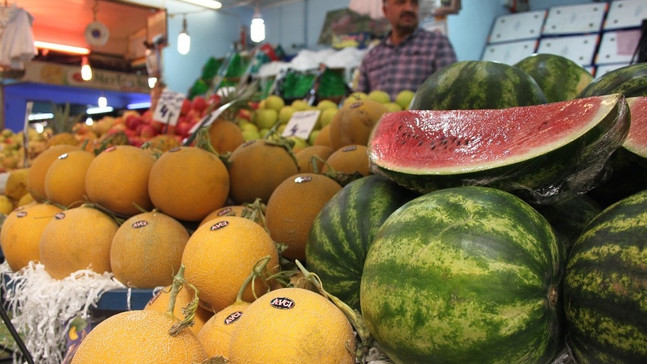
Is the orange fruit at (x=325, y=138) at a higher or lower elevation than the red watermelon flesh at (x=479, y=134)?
lower

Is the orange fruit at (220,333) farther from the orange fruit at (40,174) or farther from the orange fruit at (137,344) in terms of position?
the orange fruit at (40,174)

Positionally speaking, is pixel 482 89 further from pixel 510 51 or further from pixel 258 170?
pixel 510 51

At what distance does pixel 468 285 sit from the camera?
0.77 metres

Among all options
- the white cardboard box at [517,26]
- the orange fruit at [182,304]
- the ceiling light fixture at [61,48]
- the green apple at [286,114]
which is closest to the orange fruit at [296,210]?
the orange fruit at [182,304]

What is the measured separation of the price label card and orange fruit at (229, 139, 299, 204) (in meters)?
1.13

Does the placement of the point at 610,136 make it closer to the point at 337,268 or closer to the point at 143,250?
the point at 337,268

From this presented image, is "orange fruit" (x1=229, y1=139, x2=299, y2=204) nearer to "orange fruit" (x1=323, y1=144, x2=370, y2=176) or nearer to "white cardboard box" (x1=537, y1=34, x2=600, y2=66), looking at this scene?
"orange fruit" (x1=323, y1=144, x2=370, y2=176)

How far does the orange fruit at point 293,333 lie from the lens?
2.91 ft

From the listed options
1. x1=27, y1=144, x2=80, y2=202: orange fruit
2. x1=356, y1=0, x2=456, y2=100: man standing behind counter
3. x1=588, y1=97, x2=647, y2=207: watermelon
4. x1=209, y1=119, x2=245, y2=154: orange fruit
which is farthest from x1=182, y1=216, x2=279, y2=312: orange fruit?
x1=356, y1=0, x2=456, y2=100: man standing behind counter

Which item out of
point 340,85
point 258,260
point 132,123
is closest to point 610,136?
point 258,260

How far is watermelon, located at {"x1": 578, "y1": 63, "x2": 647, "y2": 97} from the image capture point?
1176mm

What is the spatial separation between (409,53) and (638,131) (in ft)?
10.9

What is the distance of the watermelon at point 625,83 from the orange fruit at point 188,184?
119cm

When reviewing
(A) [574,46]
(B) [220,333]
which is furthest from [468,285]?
(A) [574,46]
